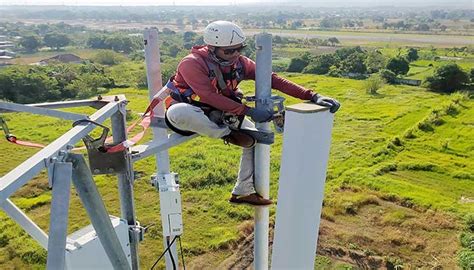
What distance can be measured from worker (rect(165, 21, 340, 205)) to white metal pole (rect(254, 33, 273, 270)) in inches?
2.9

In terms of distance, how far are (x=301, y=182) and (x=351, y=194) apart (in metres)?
12.3

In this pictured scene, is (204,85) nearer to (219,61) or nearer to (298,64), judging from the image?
(219,61)

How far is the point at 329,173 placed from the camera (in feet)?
54.2

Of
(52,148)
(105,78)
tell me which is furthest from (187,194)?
(105,78)

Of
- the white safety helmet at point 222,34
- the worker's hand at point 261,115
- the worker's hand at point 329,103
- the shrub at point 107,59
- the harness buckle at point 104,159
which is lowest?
the shrub at point 107,59

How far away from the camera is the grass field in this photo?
435 inches

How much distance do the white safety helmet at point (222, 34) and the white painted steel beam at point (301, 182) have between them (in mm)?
823

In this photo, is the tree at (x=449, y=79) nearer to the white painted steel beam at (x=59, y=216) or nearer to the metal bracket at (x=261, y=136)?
the metal bracket at (x=261, y=136)

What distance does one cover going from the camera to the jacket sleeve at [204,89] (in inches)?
128

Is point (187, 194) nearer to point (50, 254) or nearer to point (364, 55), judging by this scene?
point (50, 254)

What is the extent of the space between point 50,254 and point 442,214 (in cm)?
1283

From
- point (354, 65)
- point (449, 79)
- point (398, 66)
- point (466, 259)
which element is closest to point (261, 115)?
point (466, 259)

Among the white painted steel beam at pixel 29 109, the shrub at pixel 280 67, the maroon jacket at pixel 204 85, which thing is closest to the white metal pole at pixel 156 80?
the maroon jacket at pixel 204 85

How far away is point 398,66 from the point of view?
38.0 m
